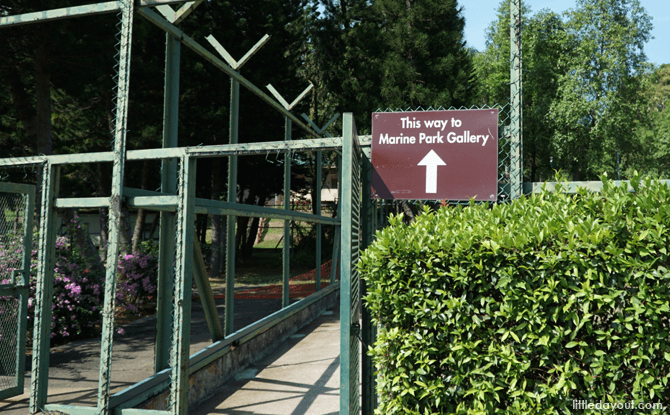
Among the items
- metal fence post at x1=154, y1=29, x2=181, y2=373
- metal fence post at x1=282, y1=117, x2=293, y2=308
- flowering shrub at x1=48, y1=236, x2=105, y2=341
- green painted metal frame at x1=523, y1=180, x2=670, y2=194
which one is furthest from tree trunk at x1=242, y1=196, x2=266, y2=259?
green painted metal frame at x1=523, y1=180, x2=670, y2=194

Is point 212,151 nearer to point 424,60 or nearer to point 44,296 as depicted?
Answer: point 44,296

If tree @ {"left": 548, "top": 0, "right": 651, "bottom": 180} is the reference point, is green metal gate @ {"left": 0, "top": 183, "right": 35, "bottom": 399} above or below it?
below

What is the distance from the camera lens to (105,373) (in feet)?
11.1

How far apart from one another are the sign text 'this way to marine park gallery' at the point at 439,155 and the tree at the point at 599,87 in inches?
1018

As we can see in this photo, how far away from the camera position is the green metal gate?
437cm

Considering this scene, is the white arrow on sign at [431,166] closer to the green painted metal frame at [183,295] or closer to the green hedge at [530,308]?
the green hedge at [530,308]

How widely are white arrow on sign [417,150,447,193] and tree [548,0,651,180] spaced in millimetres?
25956

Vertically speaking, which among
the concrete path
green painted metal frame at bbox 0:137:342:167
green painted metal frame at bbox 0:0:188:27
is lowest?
the concrete path

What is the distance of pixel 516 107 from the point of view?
10.2ft

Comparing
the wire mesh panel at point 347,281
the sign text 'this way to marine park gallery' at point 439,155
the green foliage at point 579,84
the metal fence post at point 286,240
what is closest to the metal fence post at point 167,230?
the wire mesh panel at point 347,281

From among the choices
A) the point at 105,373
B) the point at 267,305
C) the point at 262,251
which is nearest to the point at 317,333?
the point at 267,305

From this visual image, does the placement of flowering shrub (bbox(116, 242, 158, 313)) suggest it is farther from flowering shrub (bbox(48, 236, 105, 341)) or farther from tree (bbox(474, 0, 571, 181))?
tree (bbox(474, 0, 571, 181))

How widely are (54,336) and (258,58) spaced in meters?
11.8

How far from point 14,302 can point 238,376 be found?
2.49 m
